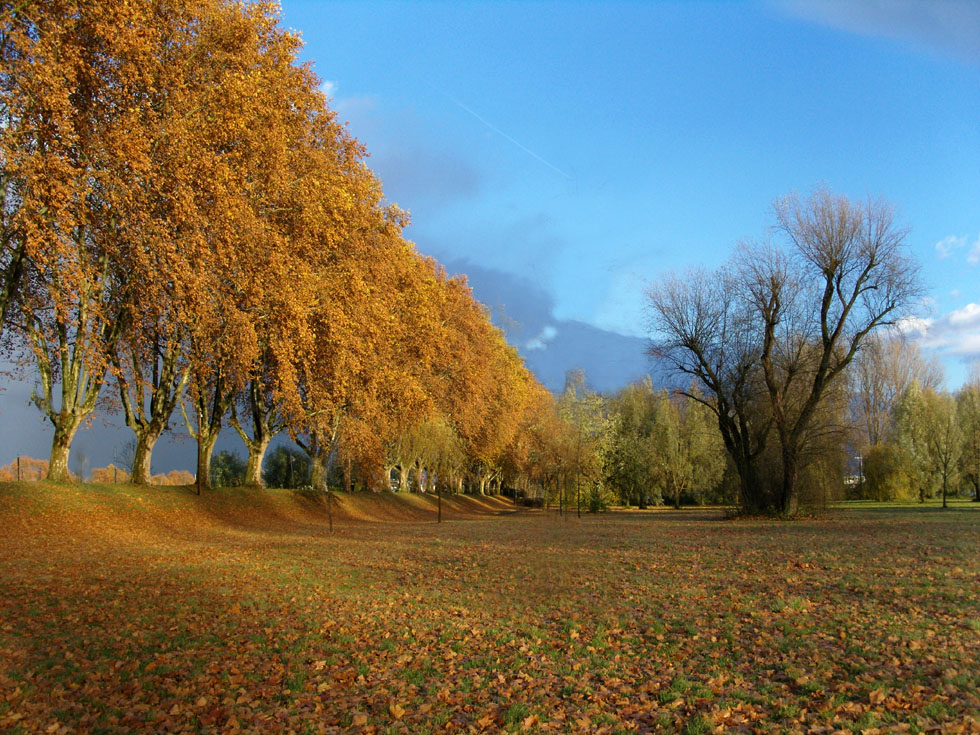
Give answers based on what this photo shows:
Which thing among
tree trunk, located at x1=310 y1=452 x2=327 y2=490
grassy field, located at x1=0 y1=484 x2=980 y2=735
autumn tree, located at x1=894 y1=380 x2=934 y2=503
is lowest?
grassy field, located at x1=0 y1=484 x2=980 y2=735

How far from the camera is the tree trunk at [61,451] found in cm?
1898

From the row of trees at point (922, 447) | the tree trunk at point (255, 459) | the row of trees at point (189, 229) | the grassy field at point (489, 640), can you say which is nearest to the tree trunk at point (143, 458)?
the row of trees at point (189, 229)

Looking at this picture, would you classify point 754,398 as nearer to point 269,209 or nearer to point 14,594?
point 269,209

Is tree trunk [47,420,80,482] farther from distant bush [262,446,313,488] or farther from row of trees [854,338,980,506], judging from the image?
row of trees [854,338,980,506]

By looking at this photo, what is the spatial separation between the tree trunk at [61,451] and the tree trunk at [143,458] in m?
2.90

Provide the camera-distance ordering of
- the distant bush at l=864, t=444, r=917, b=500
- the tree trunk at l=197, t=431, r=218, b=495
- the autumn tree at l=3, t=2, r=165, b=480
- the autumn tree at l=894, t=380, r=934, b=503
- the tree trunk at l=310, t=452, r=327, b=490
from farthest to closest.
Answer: the distant bush at l=864, t=444, r=917, b=500, the autumn tree at l=894, t=380, r=934, b=503, the tree trunk at l=310, t=452, r=327, b=490, the tree trunk at l=197, t=431, r=218, b=495, the autumn tree at l=3, t=2, r=165, b=480

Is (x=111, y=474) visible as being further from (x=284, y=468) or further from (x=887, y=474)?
(x=887, y=474)

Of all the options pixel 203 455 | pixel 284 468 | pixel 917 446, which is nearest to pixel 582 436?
pixel 284 468

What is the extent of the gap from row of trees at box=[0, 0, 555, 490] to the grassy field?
5.63 metres

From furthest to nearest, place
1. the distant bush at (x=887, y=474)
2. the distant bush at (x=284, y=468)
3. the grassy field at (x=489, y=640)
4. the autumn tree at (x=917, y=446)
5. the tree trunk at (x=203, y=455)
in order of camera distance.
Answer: the distant bush at (x=887, y=474) → the autumn tree at (x=917, y=446) → the distant bush at (x=284, y=468) → the tree trunk at (x=203, y=455) → the grassy field at (x=489, y=640)

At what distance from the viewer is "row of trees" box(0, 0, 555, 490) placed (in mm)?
13891

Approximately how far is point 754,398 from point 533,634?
24349 millimetres

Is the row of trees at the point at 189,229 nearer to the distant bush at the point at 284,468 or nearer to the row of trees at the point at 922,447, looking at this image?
the distant bush at the point at 284,468

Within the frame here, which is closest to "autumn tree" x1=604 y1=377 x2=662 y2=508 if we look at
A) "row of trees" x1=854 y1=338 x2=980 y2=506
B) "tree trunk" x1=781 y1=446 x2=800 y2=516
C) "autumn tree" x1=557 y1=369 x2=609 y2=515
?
"autumn tree" x1=557 y1=369 x2=609 y2=515
